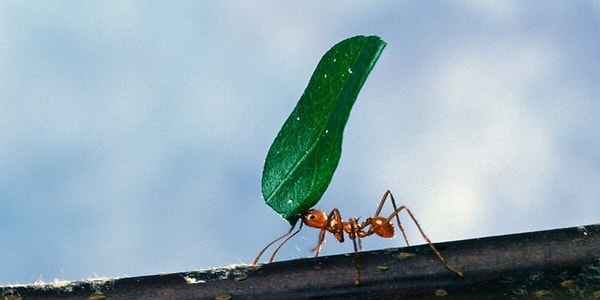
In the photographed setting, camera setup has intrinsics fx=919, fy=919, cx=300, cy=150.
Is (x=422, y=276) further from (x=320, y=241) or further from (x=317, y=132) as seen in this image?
(x=320, y=241)

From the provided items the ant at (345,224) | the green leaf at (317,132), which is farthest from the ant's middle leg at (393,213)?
the green leaf at (317,132)

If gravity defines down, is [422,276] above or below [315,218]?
below

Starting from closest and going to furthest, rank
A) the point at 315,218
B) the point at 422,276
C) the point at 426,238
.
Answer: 1. the point at 422,276
2. the point at 426,238
3. the point at 315,218

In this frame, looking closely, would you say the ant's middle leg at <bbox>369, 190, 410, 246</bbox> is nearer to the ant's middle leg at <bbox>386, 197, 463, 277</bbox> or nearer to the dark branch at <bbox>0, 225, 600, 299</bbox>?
the ant's middle leg at <bbox>386, 197, 463, 277</bbox>

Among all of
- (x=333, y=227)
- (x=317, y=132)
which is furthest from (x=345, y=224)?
(x=317, y=132)

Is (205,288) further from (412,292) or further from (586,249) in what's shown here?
(586,249)

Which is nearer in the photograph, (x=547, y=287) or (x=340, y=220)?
(x=547, y=287)

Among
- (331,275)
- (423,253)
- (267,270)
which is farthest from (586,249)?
(267,270)
